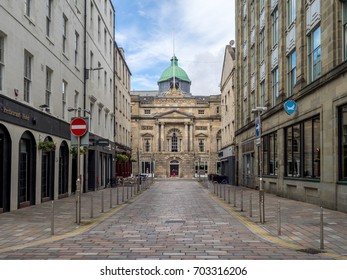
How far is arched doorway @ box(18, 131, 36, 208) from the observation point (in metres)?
17.1

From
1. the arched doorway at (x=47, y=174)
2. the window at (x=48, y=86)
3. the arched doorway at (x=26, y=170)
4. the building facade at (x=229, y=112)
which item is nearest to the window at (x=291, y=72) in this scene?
the window at (x=48, y=86)

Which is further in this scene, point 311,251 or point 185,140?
point 185,140

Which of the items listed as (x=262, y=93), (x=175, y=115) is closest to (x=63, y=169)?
(x=262, y=93)

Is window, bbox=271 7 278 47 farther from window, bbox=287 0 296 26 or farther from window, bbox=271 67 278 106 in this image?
window, bbox=287 0 296 26

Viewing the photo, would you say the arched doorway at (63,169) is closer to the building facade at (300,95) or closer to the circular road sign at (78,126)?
the building facade at (300,95)

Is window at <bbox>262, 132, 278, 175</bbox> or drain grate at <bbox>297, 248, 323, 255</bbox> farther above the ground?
window at <bbox>262, 132, 278, 175</bbox>

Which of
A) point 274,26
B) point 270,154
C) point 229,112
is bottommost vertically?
point 270,154

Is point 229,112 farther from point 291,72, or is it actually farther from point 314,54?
point 314,54

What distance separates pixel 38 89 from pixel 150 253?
13.0m

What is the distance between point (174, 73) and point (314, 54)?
279 ft

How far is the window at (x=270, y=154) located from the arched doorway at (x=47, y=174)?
13.3 metres

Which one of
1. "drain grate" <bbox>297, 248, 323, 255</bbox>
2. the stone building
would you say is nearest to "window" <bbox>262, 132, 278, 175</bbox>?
"drain grate" <bbox>297, 248, 323, 255</bbox>

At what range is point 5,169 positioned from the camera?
50.0ft

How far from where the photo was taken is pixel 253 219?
1389cm
